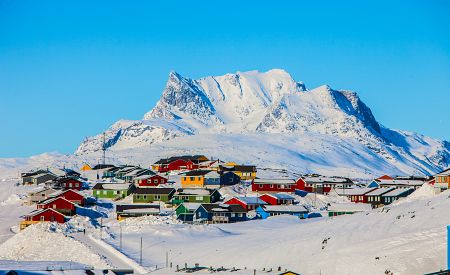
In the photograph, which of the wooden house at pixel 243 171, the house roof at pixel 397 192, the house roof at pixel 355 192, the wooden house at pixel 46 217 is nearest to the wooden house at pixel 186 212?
the wooden house at pixel 46 217

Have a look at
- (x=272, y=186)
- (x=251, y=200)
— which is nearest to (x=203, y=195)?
(x=251, y=200)

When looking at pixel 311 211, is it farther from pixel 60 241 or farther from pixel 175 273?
pixel 175 273

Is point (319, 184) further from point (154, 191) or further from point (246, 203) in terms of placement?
point (154, 191)

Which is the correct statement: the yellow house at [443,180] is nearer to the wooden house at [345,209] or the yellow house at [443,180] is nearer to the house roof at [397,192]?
the wooden house at [345,209]

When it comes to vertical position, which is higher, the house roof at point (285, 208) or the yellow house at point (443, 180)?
the yellow house at point (443, 180)

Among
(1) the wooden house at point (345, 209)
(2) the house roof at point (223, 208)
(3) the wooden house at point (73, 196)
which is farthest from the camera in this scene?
(3) the wooden house at point (73, 196)

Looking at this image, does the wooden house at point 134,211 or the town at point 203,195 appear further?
the wooden house at point 134,211
